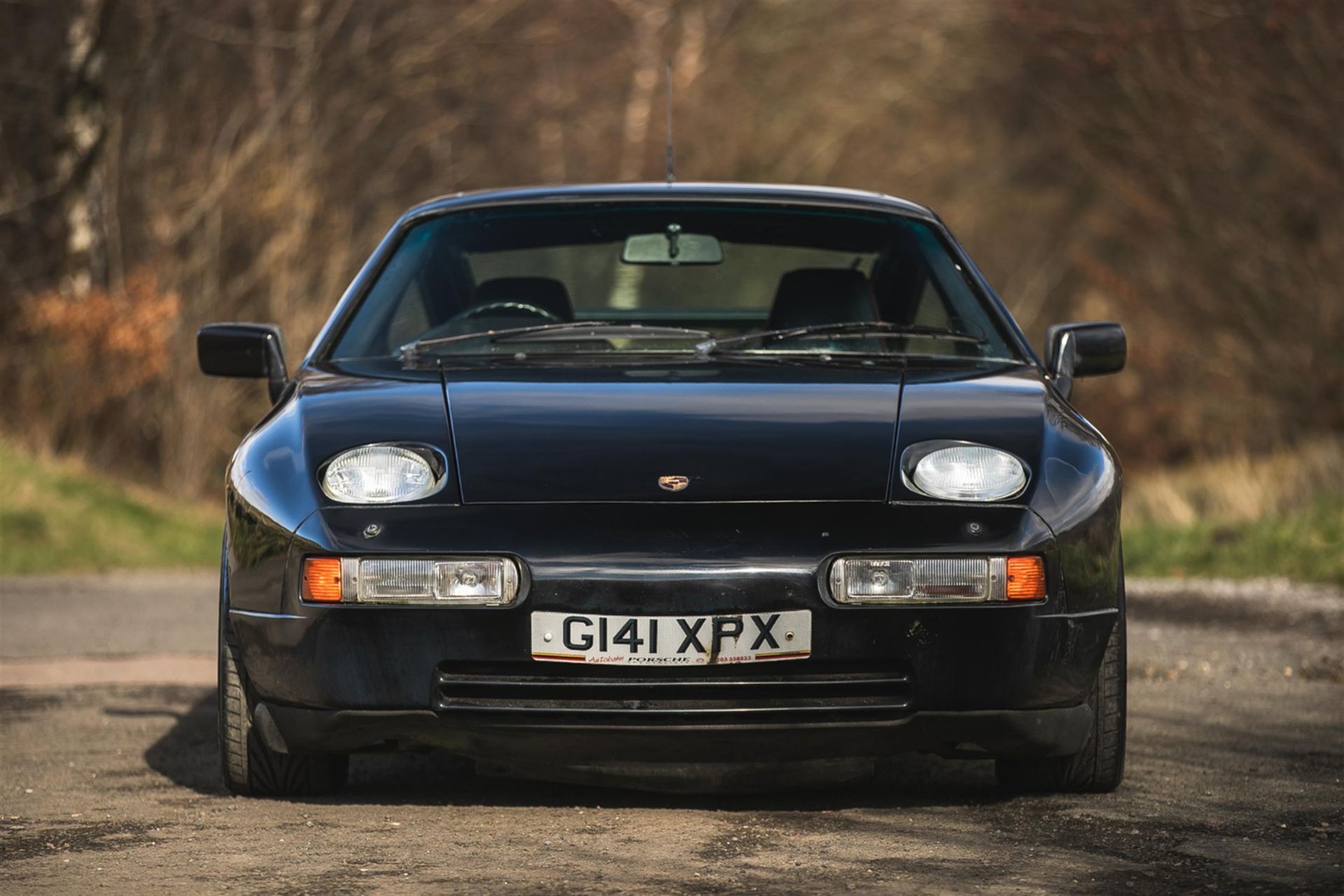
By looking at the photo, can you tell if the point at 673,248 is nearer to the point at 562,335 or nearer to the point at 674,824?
the point at 562,335

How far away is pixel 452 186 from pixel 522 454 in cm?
1975

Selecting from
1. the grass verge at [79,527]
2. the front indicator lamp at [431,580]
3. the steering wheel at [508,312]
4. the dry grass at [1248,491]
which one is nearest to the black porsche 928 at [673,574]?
the front indicator lamp at [431,580]

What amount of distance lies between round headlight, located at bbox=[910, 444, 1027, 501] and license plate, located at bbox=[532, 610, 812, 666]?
16.4 inches

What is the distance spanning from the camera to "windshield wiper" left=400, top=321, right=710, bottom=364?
5273 mm

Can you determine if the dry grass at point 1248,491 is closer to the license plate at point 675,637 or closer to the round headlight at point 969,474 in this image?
the round headlight at point 969,474

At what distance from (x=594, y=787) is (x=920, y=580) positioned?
111 cm

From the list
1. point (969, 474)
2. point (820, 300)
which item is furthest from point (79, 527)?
point (969, 474)

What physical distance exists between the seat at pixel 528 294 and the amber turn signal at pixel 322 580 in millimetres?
1558

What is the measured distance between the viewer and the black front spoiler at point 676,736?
4.16 m

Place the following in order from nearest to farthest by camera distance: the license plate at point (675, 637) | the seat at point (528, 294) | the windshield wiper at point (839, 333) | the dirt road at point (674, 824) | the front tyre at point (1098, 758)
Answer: the dirt road at point (674, 824) < the license plate at point (675, 637) < the front tyre at point (1098, 758) < the windshield wiper at point (839, 333) < the seat at point (528, 294)

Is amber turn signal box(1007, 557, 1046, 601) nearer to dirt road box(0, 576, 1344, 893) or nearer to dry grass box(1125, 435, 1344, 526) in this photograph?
dirt road box(0, 576, 1344, 893)

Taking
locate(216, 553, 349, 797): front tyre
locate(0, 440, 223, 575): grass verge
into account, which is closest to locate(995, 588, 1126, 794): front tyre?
locate(216, 553, 349, 797): front tyre

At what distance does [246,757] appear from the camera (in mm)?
4621

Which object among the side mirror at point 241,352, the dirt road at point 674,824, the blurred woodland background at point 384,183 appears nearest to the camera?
the dirt road at point 674,824
